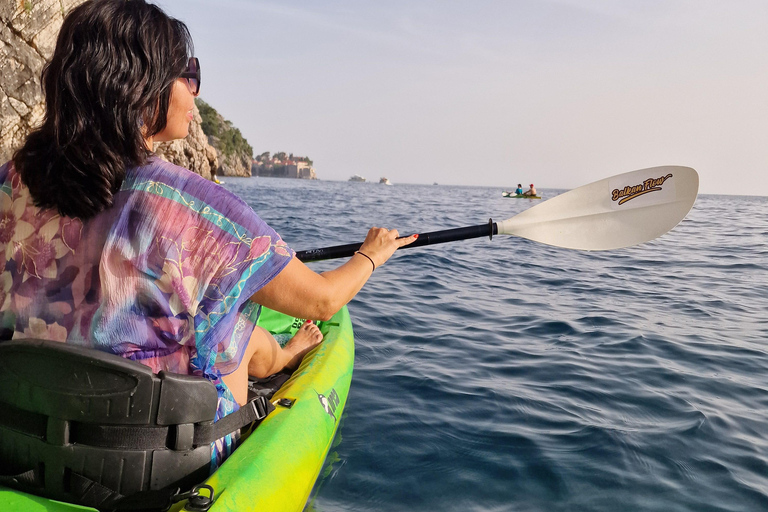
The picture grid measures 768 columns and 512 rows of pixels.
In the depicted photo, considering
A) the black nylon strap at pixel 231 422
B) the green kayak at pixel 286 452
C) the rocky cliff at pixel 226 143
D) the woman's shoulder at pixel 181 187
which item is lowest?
the green kayak at pixel 286 452

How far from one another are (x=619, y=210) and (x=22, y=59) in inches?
576

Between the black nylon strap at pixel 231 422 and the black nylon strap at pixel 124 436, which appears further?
the black nylon strap at pixel 231 422

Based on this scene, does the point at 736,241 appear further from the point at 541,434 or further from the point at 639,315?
the point at 541,434

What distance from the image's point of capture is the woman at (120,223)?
4.68ft

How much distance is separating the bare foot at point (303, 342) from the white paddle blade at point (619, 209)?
165 cm

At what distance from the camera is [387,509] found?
2.52 meters

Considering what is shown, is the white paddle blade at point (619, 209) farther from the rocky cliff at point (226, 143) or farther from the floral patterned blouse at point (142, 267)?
the rocky cliff at point (226, 143)

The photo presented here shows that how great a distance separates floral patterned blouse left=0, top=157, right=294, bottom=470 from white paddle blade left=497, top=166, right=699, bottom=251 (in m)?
2.80

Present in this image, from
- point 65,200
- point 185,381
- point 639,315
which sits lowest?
point 639,315

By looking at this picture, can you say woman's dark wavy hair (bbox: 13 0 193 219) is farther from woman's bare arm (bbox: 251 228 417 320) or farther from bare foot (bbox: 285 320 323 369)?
bare foot (bbox: 285 320 323 369)

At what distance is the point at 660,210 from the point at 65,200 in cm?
375

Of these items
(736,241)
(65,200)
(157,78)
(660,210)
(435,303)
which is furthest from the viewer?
(736,241)

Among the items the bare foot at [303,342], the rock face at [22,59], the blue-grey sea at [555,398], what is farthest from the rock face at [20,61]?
the bare foot at [303,342]

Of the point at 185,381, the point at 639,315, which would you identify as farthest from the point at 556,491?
the point at 639,315
